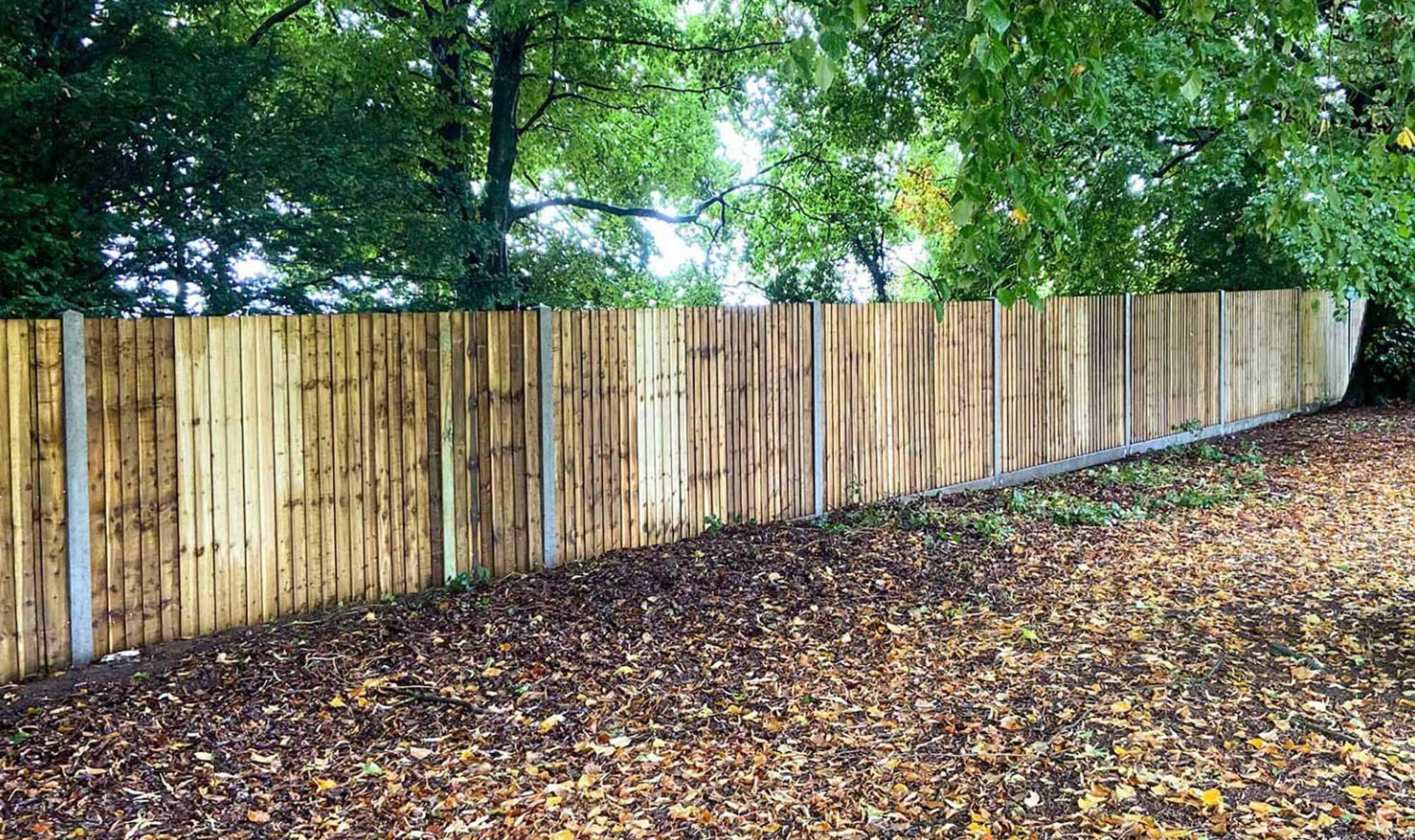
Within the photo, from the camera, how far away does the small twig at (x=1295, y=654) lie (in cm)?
Result: 488

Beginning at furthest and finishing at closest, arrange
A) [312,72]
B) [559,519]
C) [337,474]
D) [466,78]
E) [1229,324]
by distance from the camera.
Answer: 1. [1229,324]
2. [466,78]
3. [312,72]
4. [559,519]
5. [337,474]

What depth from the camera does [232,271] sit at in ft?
22.6

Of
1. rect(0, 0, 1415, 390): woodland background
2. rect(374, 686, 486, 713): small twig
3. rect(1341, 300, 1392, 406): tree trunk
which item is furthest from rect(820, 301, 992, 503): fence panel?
rect(1341, 300, 1392, 406): tree trunk

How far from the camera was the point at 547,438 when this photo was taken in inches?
250

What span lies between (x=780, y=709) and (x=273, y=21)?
25.5 ft

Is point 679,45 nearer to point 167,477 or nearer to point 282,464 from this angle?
point 282,464

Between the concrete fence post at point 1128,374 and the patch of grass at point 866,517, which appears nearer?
the patch of grass at point 866,517

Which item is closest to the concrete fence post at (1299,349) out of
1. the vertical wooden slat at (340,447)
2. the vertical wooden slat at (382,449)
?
the vertical wooden slat at (382,449)

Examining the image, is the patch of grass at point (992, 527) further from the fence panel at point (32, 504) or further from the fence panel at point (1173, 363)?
the fence panel at point (32, 504)

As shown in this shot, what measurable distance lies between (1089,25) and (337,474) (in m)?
4.19

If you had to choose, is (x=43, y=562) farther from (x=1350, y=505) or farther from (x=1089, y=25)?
(x=1350, y=505)

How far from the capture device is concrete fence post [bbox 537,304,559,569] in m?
6.35

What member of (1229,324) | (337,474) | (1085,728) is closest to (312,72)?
(337,474)

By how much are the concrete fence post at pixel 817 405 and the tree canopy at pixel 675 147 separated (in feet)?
3.68
